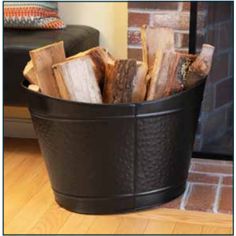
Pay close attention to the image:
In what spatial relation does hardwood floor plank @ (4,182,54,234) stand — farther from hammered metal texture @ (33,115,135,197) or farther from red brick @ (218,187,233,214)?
red brick @ (218,187,233,214)

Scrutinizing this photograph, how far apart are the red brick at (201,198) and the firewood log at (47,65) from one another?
1.98ft

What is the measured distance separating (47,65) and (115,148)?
1.17ft

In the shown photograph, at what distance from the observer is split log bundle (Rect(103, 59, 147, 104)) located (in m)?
1.73

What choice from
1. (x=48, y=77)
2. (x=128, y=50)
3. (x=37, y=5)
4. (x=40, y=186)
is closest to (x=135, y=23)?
(x=128, y=50)

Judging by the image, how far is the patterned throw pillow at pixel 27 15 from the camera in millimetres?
2244

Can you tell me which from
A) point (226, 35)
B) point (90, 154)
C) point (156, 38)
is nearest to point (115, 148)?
point (90, 154)

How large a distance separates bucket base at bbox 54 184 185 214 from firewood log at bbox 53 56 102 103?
342 mm

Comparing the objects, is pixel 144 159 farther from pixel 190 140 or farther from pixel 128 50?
pixel 128 50

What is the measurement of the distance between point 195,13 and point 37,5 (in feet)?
2.11

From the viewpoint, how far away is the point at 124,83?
1739 mm

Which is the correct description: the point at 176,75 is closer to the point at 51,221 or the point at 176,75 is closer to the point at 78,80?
the point at 78,80

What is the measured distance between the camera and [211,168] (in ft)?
7.22

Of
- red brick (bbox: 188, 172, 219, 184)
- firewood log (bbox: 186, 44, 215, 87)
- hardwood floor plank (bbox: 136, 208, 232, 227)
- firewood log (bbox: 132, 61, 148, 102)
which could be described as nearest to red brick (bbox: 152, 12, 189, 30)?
firewood log (bbox: 186, 44, 215, 87)

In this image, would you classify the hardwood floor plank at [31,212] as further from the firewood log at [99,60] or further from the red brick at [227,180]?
the red brick at [227,180]
